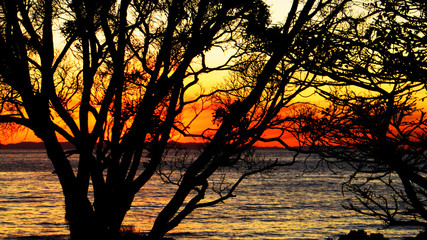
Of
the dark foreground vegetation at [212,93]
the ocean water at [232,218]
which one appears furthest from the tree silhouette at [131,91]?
the ocean water at [232,218]

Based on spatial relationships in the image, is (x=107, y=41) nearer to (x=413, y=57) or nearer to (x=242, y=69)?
(x=242, y=69)

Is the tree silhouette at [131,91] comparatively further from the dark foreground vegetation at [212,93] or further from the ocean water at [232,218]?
the ocean water at [232,218]

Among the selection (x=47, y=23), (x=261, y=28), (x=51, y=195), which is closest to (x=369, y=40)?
(x=261, y=28)

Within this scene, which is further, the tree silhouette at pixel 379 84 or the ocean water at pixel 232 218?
the ocean water at pixel 232 218

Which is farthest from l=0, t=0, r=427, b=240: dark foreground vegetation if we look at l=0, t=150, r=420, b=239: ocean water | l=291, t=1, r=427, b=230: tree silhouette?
l=0, t=150, r=420, b=239: ocean water

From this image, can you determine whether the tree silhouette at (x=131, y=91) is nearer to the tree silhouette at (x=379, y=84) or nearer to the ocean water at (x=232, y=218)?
the tree silhouette at (x=379, y=84)

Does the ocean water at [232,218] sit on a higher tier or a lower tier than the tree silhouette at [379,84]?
lower

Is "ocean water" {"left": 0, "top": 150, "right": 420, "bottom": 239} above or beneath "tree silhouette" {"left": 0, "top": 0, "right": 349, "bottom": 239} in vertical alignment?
beneath

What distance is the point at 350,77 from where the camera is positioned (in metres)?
5.17

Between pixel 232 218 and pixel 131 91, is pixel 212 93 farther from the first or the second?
Result: pixel 232 218

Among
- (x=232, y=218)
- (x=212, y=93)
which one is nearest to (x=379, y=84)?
(x=212, y=93)

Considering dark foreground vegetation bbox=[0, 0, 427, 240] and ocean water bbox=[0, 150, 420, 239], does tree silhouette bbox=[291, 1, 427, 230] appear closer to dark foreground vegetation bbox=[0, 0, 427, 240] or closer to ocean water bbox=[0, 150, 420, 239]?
dark foreground vegetation bbox=[0, 0, 427, 240]

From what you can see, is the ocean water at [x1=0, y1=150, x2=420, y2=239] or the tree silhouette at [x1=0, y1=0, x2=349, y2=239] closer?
the tree silhouette at [x1=0, y1=0, x2=349, y2=239]

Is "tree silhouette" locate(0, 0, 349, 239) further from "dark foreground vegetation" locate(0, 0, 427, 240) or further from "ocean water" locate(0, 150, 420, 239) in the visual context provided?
"ocean water" locate(0, 150, 420, 239)
